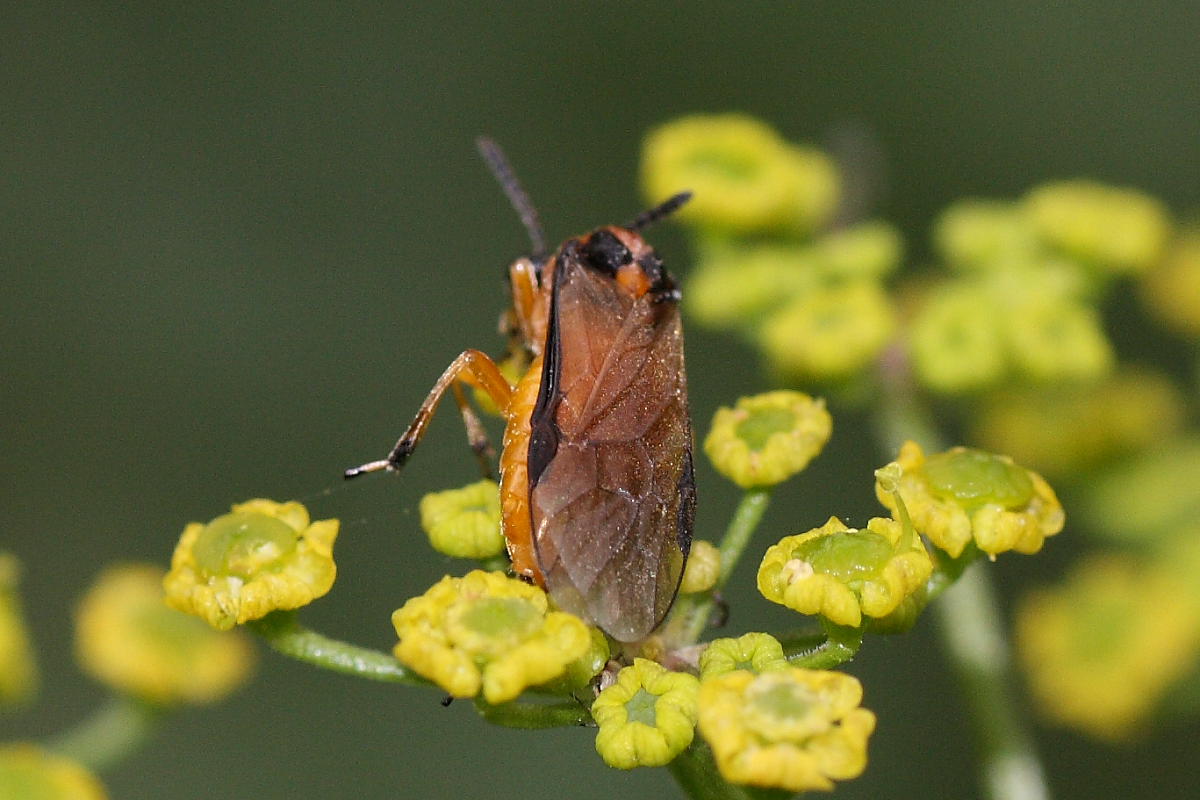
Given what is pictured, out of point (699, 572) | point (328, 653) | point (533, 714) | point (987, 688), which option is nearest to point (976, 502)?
point (699, 572)

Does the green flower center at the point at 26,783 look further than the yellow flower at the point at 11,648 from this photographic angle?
No

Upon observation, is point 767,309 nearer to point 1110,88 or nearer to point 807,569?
point 807,569

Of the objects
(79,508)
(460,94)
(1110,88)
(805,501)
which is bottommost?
(805,501)

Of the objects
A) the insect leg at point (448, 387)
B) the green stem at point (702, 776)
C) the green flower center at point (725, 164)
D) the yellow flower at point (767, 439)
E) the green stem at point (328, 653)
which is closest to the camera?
the green stem at point (702, 776)

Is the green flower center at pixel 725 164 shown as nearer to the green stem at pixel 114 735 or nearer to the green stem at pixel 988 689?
the green stem at pixel 988 689

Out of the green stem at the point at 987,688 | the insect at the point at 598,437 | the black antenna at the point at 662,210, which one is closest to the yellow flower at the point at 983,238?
the black antenna at the point at 662,210

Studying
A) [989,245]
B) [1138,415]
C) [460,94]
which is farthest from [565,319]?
[460,94]
